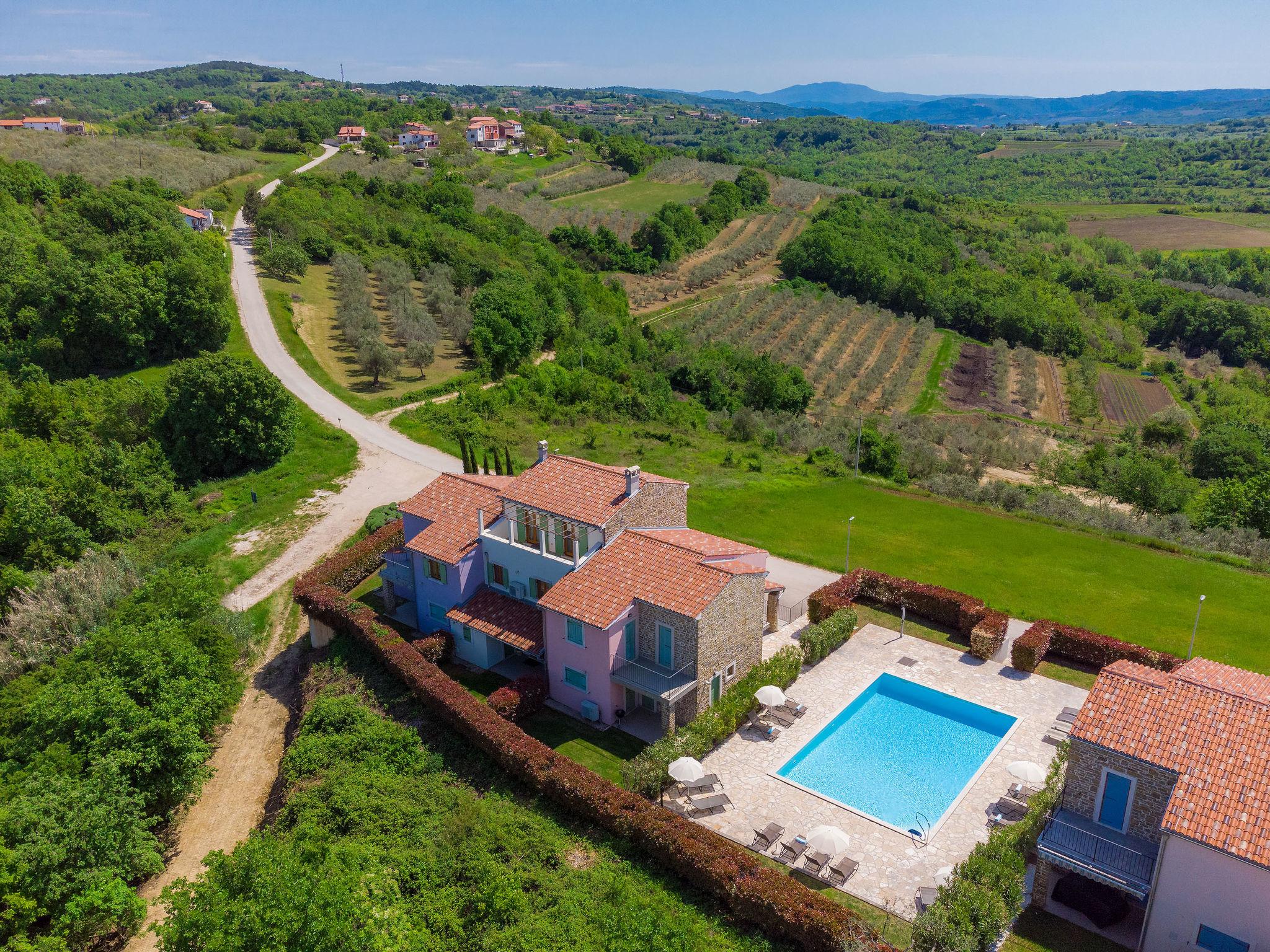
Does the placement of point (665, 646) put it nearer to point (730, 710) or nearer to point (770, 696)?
point (730, 710)

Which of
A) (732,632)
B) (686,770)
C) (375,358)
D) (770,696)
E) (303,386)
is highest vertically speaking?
(375,358)

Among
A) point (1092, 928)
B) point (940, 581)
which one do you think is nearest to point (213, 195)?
point (940, 581)

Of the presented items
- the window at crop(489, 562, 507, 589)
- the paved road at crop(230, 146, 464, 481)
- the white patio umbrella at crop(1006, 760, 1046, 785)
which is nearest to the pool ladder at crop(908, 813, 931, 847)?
the white patio umbrella at crop(1006, 760, 1046, 785)

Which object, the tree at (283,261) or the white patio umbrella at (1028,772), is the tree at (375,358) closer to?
the tree at (283,261)

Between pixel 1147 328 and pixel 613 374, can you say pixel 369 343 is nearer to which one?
pixel 613 374

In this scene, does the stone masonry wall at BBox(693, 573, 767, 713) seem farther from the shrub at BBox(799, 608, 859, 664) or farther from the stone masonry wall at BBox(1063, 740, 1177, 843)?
the stone masonry wall at BBox(1063, 740, 1177, 843)

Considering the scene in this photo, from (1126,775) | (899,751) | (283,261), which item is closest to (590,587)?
(899,751)
